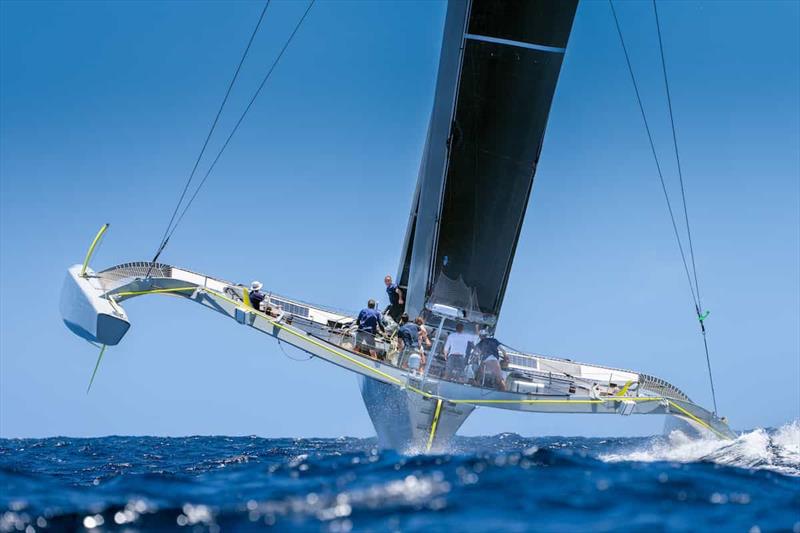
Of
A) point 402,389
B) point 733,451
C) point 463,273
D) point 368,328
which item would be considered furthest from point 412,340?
point 733,451

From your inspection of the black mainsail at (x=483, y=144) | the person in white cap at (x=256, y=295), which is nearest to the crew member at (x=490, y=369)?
the black mainsail at (x=483, y=144)

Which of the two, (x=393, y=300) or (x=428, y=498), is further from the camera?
(x=393, y=300)

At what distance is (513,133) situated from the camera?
12.0 meters

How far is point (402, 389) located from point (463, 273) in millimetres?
2980

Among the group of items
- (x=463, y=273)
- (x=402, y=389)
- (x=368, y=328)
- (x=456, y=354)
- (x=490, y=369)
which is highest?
(x=463, y=273)

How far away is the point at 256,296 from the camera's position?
1226 centimetres

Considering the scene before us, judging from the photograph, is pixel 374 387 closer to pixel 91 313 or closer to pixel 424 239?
pixel 424 239

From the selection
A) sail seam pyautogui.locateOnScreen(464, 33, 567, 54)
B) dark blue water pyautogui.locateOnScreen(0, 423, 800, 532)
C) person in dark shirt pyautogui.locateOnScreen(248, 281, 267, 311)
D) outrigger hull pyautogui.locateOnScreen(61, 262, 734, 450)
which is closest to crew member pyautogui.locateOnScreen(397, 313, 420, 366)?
outrigger hull pyautogui.locateOnScreen(61, 262, 734, 450)

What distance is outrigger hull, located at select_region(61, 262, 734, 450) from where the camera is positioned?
32.9ft

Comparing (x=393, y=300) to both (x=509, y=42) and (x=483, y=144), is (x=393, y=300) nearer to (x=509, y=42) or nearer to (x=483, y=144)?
(x=483, y=144)

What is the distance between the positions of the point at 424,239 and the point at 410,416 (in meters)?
3.45

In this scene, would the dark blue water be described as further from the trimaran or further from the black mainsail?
the black mainsail

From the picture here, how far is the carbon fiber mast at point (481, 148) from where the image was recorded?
1164 cm

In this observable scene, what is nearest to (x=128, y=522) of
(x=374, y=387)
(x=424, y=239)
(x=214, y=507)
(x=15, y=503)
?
(x=214, y=507)
